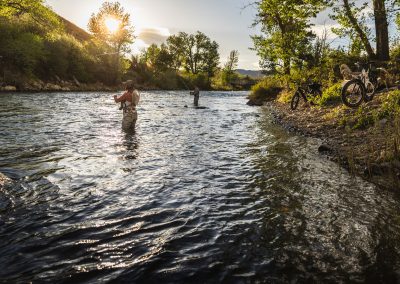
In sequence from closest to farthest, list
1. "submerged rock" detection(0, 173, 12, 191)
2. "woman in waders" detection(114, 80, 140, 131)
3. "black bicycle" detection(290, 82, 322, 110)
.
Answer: "submerged rock" detection(0, 173, 12, 191) < "woman in waders" detection(114, 80, 140, 131) < "black bicycle" detection(290, 82, 322, 110)

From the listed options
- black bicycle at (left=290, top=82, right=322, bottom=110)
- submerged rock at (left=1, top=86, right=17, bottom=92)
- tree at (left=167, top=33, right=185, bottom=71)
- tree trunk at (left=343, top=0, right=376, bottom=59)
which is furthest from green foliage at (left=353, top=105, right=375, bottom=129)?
tree at (left=167, top=33, right=185, bottom=71)

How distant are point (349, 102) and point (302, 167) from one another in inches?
301

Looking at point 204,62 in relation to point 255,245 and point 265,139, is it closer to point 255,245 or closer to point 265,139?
point 265,139

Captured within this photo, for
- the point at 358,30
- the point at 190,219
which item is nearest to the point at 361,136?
the point at 190,219

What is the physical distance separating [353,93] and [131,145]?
10636mm

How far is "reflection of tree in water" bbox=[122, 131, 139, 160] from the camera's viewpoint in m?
10.1

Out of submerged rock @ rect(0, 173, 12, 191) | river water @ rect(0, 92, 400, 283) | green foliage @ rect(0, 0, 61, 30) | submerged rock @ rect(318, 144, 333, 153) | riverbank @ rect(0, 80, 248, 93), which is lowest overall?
river water @ rect(0, 92, 400, 283)

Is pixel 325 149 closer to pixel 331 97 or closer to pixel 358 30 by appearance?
pixel 331 97

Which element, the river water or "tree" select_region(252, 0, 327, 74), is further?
"tree" select_region(252, 0, 327, 74)

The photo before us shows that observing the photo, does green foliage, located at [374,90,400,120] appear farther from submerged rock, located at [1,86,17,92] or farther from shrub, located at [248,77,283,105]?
submerged rock, located at [1,86,17,92]

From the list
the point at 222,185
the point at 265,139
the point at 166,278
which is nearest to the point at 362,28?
the point at 265,139

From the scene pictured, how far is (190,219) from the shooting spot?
555 centimetres

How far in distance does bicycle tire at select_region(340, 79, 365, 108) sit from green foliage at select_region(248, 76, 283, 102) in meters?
22.6

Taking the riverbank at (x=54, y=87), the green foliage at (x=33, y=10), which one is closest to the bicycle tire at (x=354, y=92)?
the green foliage at (x=33, y=10)
